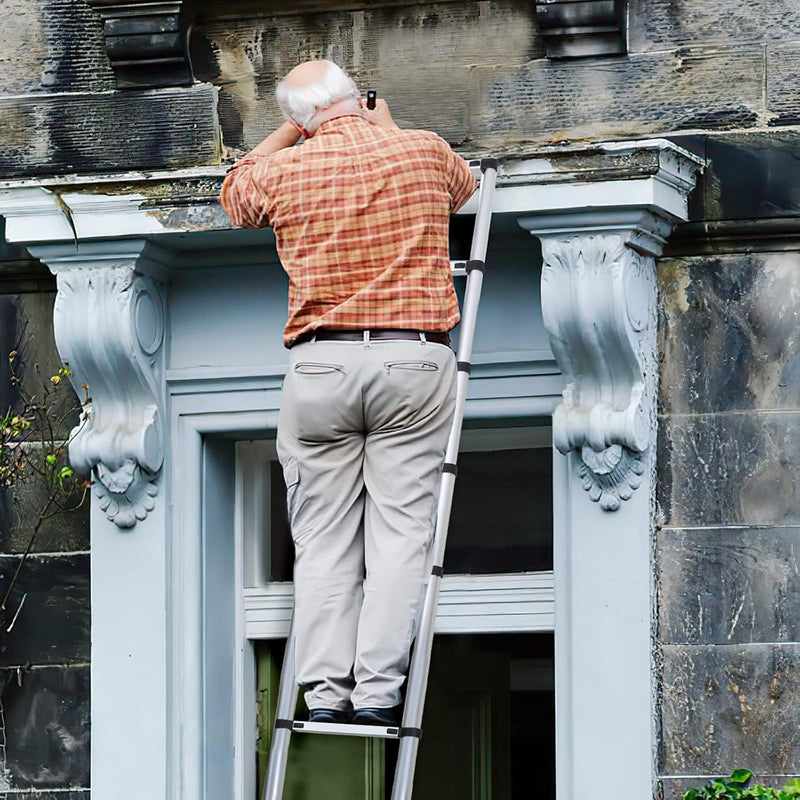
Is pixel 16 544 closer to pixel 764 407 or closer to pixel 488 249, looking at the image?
pixel 488 249

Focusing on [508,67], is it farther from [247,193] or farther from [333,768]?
[333,768]

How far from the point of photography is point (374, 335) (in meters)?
4.92

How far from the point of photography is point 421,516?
4918 mm

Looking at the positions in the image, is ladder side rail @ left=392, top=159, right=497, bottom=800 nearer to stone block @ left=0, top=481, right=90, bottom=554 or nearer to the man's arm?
the man's arm

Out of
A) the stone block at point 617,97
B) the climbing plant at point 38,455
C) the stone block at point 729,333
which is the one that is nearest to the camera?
the stone block at point 729,333

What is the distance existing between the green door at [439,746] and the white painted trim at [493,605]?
0.33 meters

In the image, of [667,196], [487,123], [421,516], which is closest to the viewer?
[421,516]

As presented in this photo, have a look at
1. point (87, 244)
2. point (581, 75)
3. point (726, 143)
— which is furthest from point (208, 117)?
point (726, 143)

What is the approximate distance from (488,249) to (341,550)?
1.12 metres

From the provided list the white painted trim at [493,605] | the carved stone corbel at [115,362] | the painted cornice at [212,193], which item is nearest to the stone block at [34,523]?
the carved stone corbel at [115,362]

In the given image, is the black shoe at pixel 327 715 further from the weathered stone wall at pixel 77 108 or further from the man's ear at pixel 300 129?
the weathered stone wall at pixel 77 108

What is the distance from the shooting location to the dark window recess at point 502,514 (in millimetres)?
5848

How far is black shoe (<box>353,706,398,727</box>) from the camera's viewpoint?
15.7ft

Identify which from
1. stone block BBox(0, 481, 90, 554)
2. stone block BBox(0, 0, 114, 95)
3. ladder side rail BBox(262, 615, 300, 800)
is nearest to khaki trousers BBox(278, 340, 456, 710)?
ladder side rail BBox(262, 615, 300, 800)
